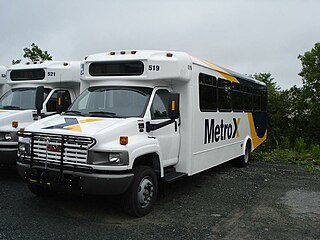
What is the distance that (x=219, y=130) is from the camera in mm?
8945

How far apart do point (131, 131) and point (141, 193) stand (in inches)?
40.9

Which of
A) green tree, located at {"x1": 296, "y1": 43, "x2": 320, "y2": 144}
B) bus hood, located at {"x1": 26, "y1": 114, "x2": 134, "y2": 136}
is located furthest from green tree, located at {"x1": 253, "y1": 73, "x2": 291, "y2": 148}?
bus hood, located at {"x1": 26, "y1": 114, "x2": 134, "y2": 136}

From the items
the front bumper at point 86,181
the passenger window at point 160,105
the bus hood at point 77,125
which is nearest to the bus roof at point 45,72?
the bus hood at point 77,125

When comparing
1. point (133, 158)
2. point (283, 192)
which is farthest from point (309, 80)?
point (133, 158)

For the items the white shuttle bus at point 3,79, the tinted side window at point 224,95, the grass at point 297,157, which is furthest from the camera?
the grass at point 297,157

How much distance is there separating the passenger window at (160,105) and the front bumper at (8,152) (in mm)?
3289

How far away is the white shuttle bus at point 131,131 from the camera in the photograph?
5.38m

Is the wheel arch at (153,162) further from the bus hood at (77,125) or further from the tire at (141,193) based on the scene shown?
the bus hood at (77,125)

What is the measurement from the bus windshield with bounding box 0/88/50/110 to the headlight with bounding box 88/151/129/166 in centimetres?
412

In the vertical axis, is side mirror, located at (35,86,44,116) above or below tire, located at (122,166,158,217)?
above

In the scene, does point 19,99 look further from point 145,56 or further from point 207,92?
point 207,92

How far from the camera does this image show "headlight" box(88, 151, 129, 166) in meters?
5.32

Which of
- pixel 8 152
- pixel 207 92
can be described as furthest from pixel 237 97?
pixel 8 152

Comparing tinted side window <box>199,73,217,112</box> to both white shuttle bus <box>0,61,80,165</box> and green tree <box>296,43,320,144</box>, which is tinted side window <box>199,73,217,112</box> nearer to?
white shuttle bus <box>0,61,80,165</box>
